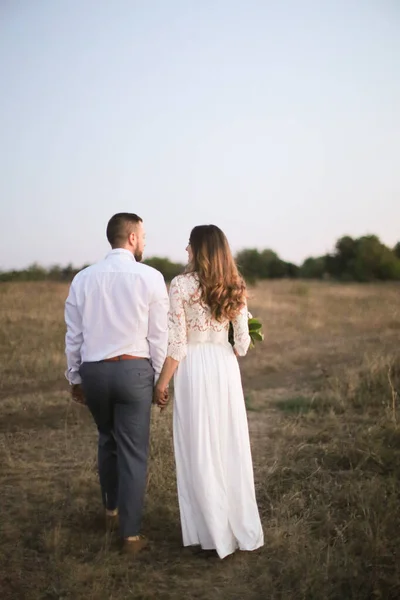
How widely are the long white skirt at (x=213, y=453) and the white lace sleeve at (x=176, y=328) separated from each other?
0.09 metres

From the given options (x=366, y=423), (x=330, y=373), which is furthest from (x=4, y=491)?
(x=330, y=373)

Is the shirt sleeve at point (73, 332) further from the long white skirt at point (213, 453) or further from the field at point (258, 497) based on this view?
the field at point (258, 497)

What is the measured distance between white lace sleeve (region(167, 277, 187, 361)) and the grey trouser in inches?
7.1

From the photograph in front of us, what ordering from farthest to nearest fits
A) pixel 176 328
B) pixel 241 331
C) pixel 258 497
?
pixel 258 497, pixel 241 331, pixel 176 328

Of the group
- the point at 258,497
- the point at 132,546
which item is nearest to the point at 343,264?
the point at 258,497

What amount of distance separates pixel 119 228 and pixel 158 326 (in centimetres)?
65

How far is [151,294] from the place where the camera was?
11.7 feet

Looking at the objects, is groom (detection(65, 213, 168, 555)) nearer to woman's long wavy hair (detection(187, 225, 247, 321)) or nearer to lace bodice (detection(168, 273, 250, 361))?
lace bodice (detection(168, 273, 250, 361))

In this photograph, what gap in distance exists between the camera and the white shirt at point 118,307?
3529mm

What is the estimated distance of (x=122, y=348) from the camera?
3.53 meters

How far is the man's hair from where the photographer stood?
3.69 m

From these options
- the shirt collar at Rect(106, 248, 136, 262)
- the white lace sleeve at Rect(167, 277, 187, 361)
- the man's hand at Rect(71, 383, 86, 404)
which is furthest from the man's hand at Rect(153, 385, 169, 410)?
the shirt collar at Rect(106, 248, 136, 262)

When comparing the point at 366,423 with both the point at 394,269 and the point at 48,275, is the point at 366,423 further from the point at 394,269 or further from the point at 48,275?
the point at 394,269

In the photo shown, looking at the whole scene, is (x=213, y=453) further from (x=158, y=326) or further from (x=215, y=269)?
(x=215, y=269)
